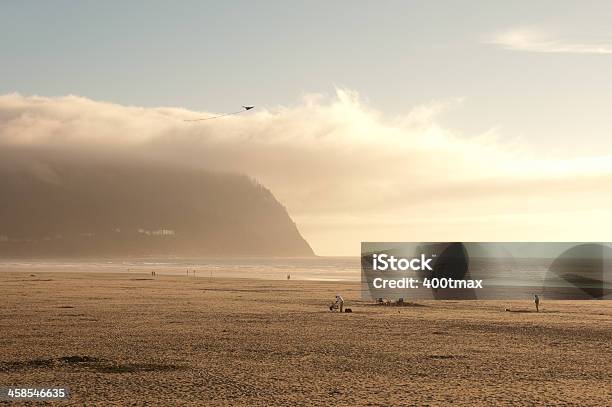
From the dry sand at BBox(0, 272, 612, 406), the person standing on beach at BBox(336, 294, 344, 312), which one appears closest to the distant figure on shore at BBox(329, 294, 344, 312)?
the person standing on beach at BBox(336, 294, 344, 312)

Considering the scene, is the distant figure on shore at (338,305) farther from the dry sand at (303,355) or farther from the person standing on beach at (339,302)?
the dry sand at (303,355)

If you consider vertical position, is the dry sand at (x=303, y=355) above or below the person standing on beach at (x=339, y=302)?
below

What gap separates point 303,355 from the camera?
83.4 feet

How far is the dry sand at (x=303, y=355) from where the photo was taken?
19016mm

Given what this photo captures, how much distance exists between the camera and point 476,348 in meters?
27.8

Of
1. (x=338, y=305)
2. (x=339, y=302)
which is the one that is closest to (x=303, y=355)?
(x=339, y=302)

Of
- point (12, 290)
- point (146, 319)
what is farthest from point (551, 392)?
point (12, 290)

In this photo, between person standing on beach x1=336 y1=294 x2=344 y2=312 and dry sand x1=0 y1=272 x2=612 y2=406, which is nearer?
dry sand x1=0 y1=272 x2=612 y2=406

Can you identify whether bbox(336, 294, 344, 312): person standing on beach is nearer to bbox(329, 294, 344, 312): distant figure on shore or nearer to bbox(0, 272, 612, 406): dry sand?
bbox(329, 294, 344, 312): distant figure on shore

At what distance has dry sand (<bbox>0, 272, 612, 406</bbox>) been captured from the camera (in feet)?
62.4

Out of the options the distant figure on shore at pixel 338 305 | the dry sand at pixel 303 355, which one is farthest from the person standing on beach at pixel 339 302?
the dry sand at pixel 303 355

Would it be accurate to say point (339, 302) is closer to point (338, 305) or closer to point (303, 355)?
point (338, 305)

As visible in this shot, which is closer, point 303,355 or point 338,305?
point 303,355

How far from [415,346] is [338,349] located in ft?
11.7
